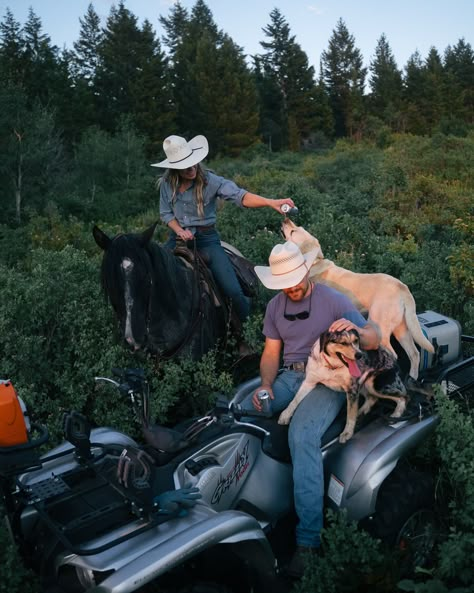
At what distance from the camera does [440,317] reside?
5297 mm

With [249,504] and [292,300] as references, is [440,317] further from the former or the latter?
[249,504]

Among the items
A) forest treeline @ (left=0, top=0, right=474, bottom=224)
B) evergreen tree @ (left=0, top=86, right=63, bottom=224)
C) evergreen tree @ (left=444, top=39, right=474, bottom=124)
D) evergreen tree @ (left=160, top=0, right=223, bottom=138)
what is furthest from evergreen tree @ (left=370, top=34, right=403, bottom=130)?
evergreen tree @ (left=0, top=86, right=63, bottom=224)

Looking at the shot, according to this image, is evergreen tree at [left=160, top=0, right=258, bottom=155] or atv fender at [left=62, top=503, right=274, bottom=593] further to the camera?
evergreen tree at [left=160, top=0, right=258, bottom=155]

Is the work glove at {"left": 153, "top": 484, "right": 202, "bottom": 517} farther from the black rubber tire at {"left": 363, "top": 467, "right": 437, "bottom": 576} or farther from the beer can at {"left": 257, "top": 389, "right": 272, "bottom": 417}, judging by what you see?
the black rubber tire at {"left": 363, "top": 467, "right": 437, "bottom": 576}

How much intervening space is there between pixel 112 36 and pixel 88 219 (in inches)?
1296

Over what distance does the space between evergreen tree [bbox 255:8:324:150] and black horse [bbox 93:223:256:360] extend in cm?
5036

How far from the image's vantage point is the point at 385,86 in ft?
203

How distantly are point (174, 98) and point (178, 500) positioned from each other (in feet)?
167

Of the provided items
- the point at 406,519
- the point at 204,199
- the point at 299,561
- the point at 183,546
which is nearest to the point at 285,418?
the point at 299,561

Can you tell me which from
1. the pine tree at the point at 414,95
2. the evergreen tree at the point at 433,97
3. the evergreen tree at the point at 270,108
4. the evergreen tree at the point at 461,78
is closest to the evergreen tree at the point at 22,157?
the evergreen tree at the point at 270,108

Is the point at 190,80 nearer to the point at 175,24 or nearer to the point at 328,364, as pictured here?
the point at 175,24

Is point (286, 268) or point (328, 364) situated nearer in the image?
point (328, 364)

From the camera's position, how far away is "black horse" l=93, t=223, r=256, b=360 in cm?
484

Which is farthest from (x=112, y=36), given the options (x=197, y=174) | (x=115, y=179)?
(x=197, y=174)
